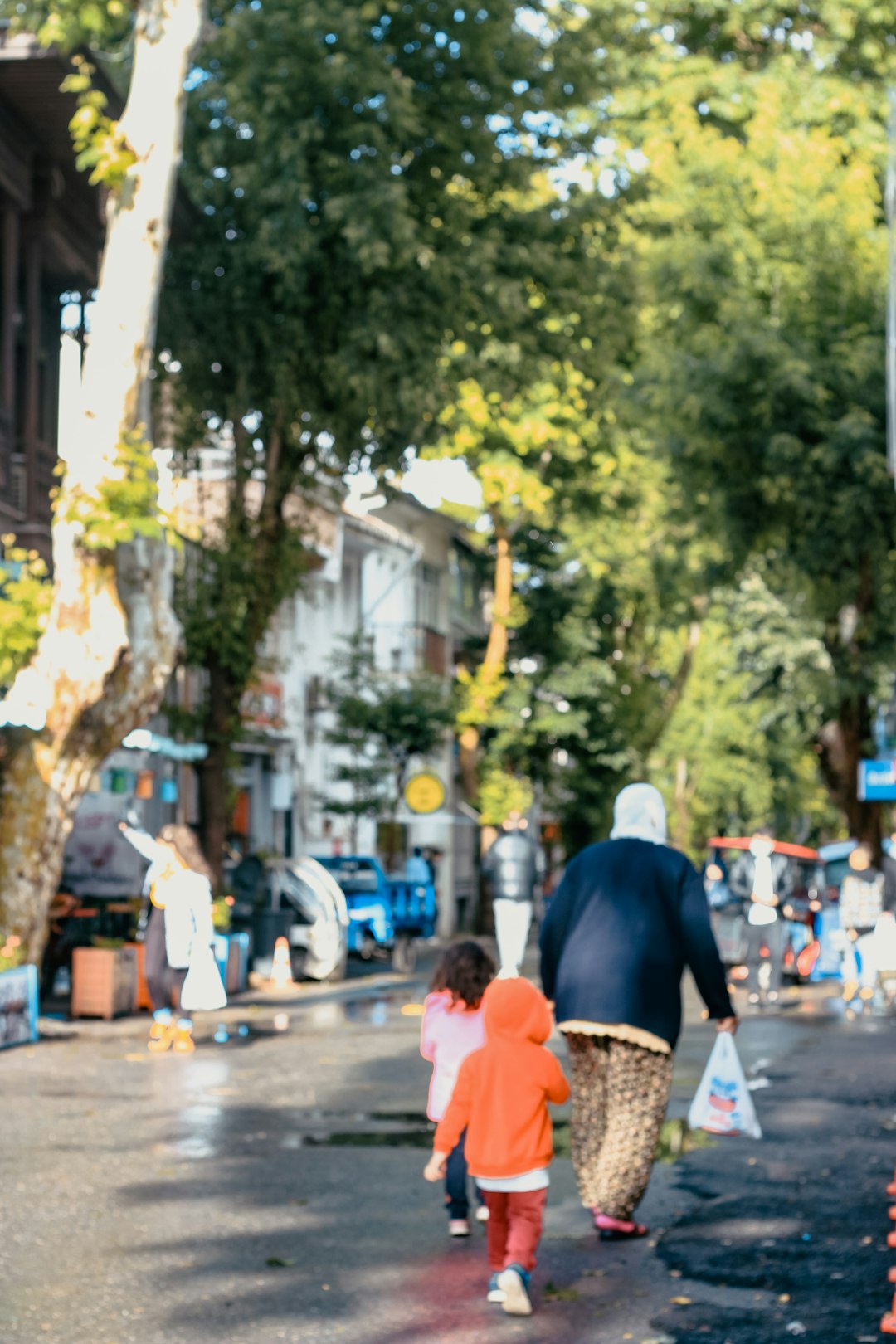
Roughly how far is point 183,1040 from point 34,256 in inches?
437

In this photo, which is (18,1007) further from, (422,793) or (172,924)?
(422,793)

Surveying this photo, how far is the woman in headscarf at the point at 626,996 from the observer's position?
905cm

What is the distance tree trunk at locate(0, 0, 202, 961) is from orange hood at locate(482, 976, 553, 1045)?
39.8ft

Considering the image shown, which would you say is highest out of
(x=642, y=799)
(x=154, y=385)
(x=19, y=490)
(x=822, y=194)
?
(x=822, y=194)

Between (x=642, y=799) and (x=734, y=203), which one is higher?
(x=734, y=203)

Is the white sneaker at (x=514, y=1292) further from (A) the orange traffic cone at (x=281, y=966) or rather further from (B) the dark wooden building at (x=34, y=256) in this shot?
(A) the orange traffic cone at (x=281, y=966)

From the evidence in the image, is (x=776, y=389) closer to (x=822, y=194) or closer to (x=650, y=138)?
(x=822, y=194)

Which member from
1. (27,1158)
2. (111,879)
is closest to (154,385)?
(111,879)

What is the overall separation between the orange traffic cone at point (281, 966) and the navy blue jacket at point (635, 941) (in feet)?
60.9

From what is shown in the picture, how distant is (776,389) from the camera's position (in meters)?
Result: 33.4

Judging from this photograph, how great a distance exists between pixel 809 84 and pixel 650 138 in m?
3.14

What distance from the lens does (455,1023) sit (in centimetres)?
914

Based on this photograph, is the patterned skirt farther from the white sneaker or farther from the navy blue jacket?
the white sneaker

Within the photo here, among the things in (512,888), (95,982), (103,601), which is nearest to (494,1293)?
(103,601)
